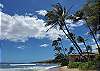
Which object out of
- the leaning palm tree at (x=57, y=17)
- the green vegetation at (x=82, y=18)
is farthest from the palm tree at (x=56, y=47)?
the leaning palm tree at (x=57, y=17)

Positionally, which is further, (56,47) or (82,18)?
(56,47)

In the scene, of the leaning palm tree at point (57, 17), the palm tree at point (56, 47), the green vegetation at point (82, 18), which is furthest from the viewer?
the palm tree at point (56, 47)

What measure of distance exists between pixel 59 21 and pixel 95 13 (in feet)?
38.1

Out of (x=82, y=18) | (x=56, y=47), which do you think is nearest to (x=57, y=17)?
(x=82, y=18)

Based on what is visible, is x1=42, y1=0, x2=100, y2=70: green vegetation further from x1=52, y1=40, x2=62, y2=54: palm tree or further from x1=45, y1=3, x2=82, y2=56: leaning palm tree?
x1=52, y1=40, x2=62, y2=54: palm tree

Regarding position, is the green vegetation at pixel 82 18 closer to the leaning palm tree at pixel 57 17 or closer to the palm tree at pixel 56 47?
the leaning palm tree at pixel 57 17

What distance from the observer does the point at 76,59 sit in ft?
188

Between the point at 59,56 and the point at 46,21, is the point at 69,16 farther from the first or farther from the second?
the point at 59,56

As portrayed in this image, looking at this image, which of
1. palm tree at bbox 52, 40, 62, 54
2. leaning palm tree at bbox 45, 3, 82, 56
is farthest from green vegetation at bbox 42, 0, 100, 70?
palm tree at bbox 52, 40, 62, 54

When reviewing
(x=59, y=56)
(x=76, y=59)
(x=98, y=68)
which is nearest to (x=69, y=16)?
(x=98, y=68)

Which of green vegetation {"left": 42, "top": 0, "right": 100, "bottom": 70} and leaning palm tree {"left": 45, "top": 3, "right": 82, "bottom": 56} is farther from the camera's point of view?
leaning palm tree {"left": 45, "top": 3, "right": 82, "bottom": 56}

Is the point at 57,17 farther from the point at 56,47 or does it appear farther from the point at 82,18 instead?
the point at 56,47

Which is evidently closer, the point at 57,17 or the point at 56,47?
the point at 57,17

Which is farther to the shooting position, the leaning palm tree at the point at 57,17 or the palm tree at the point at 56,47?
the palm tree at the point at 56,47
